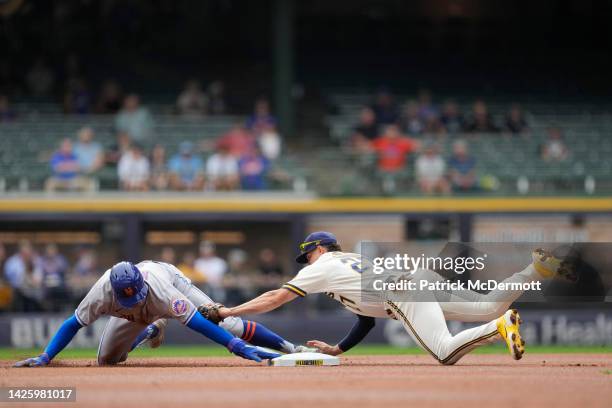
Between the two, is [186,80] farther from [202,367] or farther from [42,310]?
[202,367]

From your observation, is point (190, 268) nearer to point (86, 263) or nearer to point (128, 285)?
point (86, 263)

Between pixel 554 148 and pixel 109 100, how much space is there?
27.1ft

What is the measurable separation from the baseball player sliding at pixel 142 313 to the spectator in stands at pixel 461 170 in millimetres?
10011

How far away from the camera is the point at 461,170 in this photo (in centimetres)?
2014

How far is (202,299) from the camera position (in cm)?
1047

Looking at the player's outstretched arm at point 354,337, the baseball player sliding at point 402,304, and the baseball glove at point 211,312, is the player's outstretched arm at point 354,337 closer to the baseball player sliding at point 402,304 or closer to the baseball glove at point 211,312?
the baseball player sliding at point 402,304

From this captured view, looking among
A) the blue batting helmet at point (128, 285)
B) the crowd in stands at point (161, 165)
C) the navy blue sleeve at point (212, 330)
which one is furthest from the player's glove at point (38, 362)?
the crowd in stands at point (161, 165)

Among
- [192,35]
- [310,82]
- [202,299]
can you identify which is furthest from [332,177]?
[202,299]

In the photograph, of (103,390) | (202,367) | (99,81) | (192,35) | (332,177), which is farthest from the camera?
(192,35)

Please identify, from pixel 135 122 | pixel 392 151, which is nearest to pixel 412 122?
pixel 392 151

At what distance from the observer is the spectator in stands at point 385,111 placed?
70.4 feet

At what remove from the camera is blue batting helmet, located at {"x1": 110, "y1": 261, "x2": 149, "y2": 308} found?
9633 millimetres

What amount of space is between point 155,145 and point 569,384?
1281 centimetres

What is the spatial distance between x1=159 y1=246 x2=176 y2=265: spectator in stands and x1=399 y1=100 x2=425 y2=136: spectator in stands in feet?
16.3
